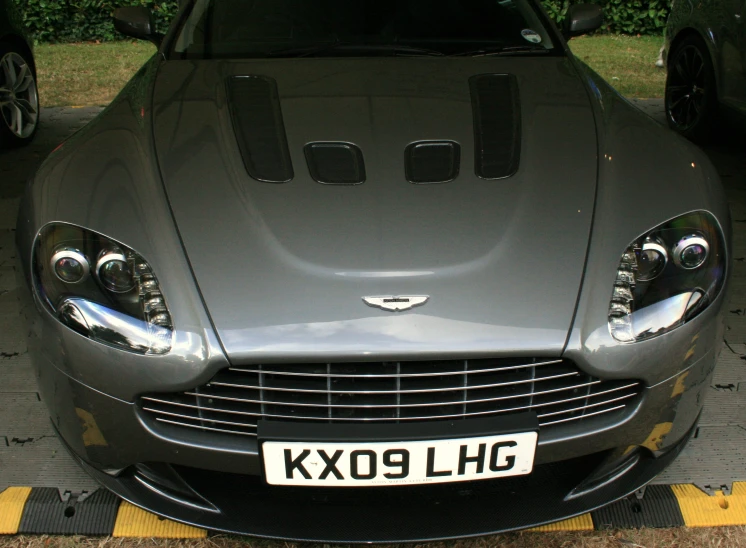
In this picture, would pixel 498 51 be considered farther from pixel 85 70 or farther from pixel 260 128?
pixel 85 70

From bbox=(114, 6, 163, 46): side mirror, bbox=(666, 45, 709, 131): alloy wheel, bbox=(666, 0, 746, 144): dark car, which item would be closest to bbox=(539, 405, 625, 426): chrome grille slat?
bbox=(114, 6, 163, 46): side mirror

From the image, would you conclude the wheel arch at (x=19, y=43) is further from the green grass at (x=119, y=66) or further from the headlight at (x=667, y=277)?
the headlight at (x=667, y=277)

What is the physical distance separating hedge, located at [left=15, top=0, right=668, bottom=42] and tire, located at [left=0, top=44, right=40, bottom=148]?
4.51m

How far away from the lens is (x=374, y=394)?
1.53 meters

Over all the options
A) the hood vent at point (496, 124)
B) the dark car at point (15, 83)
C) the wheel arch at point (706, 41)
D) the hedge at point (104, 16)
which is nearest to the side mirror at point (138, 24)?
the hood vent at point (496, 124)

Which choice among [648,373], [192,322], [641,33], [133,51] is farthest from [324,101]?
[641,33]

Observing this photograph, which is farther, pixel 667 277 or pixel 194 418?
pixel 667 277

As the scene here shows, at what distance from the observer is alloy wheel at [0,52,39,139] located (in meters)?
4.57

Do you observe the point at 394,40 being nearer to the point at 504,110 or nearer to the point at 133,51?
the point at 504,110

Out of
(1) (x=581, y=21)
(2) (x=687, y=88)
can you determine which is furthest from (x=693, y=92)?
(1) (x=581, y=21)

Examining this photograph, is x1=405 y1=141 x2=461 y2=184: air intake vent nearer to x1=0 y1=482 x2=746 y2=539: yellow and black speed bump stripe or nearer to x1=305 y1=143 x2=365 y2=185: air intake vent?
x1=305 y1=143 x2=365 y2=185: air intake vent

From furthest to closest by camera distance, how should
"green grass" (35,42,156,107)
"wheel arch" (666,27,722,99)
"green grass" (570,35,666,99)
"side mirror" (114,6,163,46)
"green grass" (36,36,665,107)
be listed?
"green grass" (570,35,666,99), "green grass" (36,36,665,107), "green grass" (35,42,156,107), "wheel arch" (666,27,722,99), "side mirror" (114,6,163,46)

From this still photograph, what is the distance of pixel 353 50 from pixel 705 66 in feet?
9.22

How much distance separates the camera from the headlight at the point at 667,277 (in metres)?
1.61
